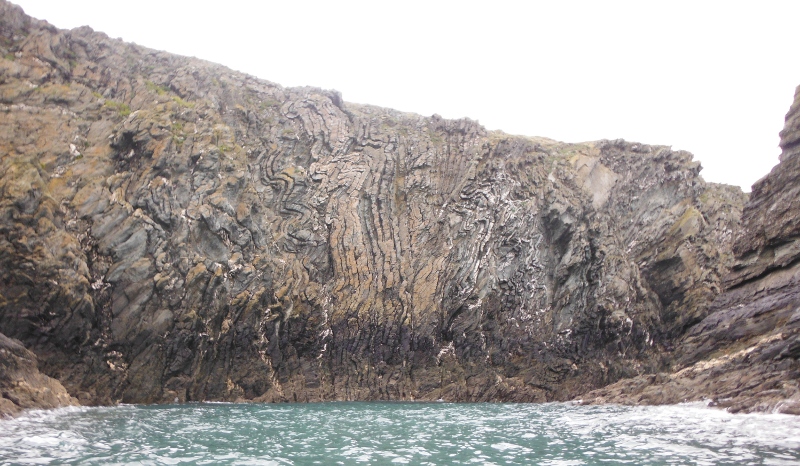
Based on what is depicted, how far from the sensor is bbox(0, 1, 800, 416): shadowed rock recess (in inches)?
1286

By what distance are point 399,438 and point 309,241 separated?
29.2 meters

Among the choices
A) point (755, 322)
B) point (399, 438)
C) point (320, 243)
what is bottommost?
point (399, 438)

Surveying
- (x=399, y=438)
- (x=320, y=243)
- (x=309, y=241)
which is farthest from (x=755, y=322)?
(x=309, y=241)

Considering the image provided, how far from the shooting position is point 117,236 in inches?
1366

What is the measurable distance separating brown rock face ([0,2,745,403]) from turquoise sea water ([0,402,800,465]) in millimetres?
8783

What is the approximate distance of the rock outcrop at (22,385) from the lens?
22641 mm

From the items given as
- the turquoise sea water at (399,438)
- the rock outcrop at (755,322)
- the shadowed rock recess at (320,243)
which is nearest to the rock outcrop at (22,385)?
the turquoise sea water at (399,438)

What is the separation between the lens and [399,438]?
766 inches

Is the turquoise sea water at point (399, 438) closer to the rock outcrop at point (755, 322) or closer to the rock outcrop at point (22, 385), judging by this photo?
the rock outcrop at point (22, 385)

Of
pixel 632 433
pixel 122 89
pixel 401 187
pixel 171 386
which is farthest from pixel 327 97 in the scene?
pixel 632 433

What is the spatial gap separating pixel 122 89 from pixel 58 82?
16.0 feet

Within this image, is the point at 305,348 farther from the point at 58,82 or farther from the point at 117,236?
the point at 58,82

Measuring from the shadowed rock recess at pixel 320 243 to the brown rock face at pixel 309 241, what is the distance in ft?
0.53

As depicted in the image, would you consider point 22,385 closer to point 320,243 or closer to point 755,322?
point 320,243
